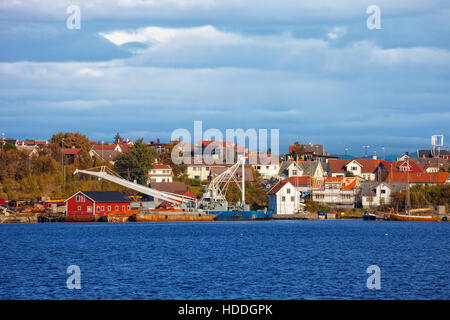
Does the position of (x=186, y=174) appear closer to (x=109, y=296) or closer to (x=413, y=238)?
(x=413, y=238)

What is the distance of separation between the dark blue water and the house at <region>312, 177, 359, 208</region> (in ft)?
120

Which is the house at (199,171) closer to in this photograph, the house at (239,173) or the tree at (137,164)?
the house at (239,173)

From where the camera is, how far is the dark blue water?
2723 centimetres

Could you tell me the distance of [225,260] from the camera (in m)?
39.8

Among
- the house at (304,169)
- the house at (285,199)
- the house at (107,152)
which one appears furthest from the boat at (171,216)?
the house at (107,152)

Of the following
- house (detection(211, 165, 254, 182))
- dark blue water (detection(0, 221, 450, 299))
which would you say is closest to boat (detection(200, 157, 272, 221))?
house (detection(211, 165, 254, 182))

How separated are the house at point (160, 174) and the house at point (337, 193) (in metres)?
24.7

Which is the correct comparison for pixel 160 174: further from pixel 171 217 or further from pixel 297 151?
pixel 297 151

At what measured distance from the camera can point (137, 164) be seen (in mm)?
106875

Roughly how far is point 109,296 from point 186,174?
91992 millimetres

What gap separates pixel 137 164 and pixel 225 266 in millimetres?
71903

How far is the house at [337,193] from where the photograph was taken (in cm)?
9869

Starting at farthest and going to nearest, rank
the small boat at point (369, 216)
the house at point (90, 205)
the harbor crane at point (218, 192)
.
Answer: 1. the harbor crane at point (218, 192)
2. the small boat at point (369, 216)
3. the house at point (90, 205)

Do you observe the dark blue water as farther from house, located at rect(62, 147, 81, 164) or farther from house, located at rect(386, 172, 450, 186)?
house, located at rect(62, 147, 81, 164)
